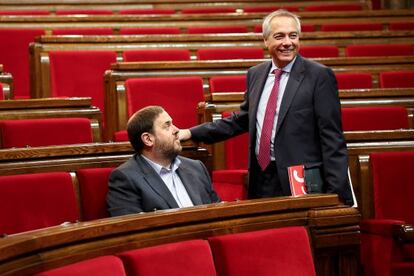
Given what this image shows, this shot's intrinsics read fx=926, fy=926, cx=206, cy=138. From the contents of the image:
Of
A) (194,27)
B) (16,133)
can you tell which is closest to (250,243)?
(16,133)

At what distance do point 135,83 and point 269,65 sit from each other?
1.57ft

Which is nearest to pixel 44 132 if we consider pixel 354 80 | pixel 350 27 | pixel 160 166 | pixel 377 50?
pixel 160 166

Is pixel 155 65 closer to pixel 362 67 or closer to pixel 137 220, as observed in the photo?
pixel 362 67

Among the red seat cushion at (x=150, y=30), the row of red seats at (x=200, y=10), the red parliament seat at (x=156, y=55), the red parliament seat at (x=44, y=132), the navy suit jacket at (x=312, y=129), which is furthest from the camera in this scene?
the row of red seats at (x=200, y=10)

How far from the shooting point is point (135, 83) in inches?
61.6

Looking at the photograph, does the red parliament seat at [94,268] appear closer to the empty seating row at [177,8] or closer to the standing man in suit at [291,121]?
the standing man in suit at [291,121]

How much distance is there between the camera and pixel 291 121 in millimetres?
1075

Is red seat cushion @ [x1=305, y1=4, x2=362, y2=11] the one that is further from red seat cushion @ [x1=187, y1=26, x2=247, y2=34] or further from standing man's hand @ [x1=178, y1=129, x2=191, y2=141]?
standing man's hand @ [x1=178, y1=129, x2=191, y2=141]

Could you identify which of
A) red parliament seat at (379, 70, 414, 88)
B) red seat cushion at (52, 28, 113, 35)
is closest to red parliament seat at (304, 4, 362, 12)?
red seat cushion at (52, 28, 113, 35)

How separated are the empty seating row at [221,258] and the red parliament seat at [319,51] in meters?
1.12

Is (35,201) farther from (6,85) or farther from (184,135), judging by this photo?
(6,85)

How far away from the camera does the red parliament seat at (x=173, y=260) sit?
0.69 meters

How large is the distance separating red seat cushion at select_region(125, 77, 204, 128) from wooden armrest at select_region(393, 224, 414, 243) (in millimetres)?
572

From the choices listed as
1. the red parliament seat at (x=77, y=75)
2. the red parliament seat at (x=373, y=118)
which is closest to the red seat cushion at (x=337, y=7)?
the red parliament seat at (x=77, y=75)
